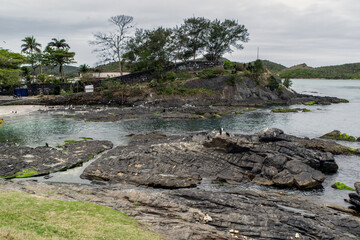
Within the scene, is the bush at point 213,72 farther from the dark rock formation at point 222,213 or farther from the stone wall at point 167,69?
the dark rock formation at point 222,213

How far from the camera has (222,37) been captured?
88.6 meters

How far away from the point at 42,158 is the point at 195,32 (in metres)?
66.8

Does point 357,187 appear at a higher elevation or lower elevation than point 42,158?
lower

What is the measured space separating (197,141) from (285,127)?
905 inches

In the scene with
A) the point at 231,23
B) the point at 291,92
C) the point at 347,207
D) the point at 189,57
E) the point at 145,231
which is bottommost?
the point at 347,207

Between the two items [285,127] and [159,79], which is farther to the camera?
[159,79]

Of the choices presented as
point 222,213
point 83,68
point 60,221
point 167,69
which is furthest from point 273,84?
point 60,221

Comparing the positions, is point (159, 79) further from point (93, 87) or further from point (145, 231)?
point (145, 231)

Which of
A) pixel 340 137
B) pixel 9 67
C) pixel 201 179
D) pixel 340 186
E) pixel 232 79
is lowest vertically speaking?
pixel 340 186

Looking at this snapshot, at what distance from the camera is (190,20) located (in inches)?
3408

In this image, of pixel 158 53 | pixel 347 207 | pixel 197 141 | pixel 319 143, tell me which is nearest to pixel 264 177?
pixel 347 207

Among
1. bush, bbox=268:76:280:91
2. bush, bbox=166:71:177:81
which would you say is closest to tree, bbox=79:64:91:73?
bush, bbox=166:71:177:81

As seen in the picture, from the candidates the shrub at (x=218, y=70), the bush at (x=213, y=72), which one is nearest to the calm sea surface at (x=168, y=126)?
the bush at (x=213, y=72)

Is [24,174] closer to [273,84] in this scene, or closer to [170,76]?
[170,76]
